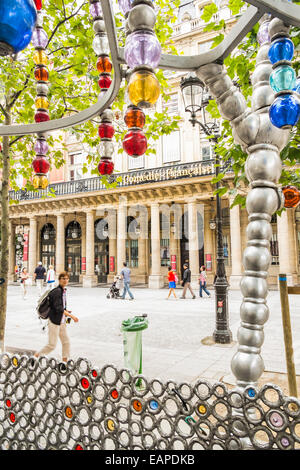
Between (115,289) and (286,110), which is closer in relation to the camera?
(286,110)

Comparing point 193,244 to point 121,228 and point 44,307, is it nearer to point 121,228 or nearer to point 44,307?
point 121,228

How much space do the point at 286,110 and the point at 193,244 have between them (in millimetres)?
18945

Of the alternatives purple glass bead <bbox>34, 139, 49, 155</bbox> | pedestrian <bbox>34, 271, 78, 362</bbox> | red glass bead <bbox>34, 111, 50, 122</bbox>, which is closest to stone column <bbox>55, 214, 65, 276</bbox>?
pedestrian <bbox>34, 271, 78, 362</bbox>

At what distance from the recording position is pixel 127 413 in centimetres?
196

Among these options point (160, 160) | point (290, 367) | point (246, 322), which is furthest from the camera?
point (160, 160)

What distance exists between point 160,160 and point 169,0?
17347mm

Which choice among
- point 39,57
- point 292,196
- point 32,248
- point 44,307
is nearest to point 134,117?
point 39,57

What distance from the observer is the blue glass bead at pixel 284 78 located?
4.89 feet

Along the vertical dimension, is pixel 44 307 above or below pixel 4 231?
below

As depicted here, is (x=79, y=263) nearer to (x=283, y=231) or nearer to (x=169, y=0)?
(x=283, y=231)

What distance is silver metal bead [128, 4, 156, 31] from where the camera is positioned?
4.10 feet

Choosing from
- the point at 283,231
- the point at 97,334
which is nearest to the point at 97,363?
the point at 97,334

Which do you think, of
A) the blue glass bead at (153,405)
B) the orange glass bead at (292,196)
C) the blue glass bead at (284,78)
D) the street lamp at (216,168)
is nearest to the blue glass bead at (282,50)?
the blue glass bead at (284,78)

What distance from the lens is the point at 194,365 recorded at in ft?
18.3
